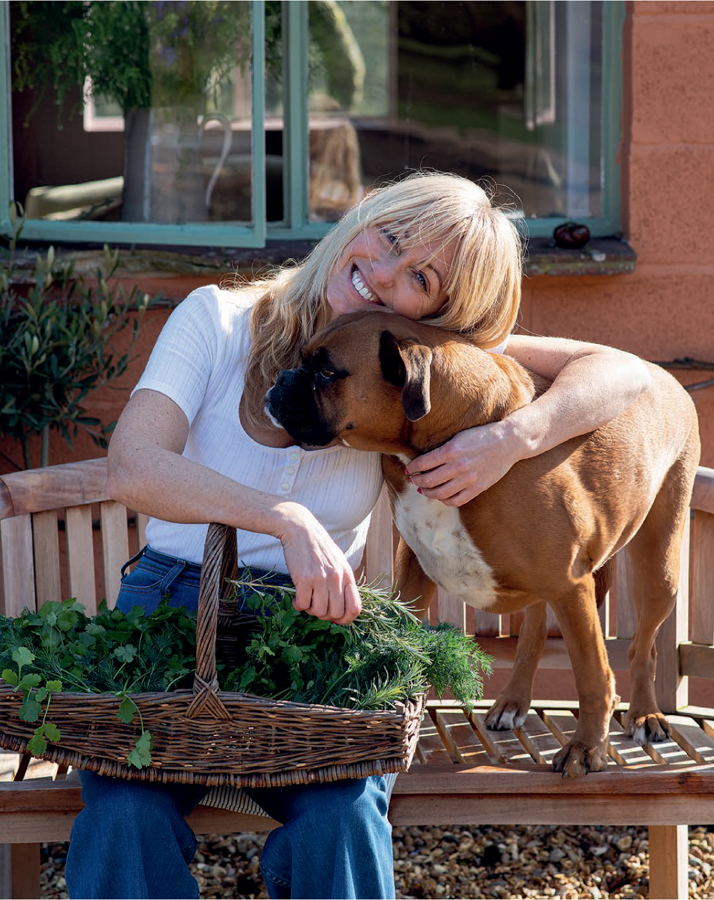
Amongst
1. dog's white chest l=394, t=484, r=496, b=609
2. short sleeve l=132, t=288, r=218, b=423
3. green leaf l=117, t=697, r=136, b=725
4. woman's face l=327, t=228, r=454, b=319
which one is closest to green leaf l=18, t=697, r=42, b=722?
green leaf l=117, t=697, r=136, b=725

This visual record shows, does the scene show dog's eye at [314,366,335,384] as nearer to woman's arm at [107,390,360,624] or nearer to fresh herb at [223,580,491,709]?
woman's arm at [107,390,360,624]

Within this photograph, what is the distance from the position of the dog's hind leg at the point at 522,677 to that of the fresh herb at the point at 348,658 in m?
0.70

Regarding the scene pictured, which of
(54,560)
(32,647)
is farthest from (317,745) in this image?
(54,560)

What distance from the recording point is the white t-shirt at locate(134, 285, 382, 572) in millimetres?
2467

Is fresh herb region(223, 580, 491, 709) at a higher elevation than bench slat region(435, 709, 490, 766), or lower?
higher

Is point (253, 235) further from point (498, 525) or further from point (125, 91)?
point (498, 525)

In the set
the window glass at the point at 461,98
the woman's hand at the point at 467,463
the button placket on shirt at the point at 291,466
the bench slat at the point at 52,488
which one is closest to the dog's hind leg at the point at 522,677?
the woman's hand at the point at 467,463

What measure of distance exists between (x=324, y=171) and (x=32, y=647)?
3592mm

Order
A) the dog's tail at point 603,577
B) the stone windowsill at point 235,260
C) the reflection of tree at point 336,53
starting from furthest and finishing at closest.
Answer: the reflection of tree at point 336,53 → the stone windowsill at point 235,260 → the dog's tail at point 603,577

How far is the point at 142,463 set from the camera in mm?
2193

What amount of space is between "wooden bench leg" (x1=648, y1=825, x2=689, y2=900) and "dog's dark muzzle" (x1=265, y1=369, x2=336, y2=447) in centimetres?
146

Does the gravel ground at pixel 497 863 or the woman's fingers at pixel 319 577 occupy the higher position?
the woman's fingers at pixel 319 577

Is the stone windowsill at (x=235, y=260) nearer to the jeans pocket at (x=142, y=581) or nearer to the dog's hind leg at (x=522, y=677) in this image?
the dog's hind leg at (x=522, y=677)

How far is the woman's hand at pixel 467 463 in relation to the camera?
7.66 feet
